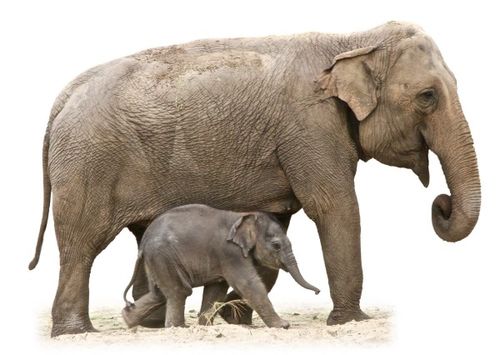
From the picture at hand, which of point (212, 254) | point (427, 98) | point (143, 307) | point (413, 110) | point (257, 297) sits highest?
point (427, 98)

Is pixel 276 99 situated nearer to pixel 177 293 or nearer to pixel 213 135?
pixel 213 135

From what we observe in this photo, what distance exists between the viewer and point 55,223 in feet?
45.7

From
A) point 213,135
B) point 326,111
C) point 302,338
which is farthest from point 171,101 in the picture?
point 302,338

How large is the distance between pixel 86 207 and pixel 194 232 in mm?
988

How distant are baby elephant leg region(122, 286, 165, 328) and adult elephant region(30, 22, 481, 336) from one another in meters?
0.40

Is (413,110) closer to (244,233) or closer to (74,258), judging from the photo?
(244,233)

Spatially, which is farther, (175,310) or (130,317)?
(130,317)

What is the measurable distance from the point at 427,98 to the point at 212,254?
218 cm

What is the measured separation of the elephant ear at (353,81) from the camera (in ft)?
45.4

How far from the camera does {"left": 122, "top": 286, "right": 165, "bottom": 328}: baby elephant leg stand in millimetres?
13727

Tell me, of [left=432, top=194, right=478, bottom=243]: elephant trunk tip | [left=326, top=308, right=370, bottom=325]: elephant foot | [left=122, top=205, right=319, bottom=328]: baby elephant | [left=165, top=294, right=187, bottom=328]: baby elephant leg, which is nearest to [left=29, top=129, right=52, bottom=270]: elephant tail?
[left=122, top=205, right=319, bottom=328]: baby elephant

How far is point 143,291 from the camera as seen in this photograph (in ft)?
47.9

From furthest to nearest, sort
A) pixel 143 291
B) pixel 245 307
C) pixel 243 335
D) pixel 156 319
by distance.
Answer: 1. pixel 143 291
2. pixel 156 319
3. pixel 245 307
4. pixel 243 335

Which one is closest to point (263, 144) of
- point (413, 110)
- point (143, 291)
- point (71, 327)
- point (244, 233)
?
point (244, 233)
